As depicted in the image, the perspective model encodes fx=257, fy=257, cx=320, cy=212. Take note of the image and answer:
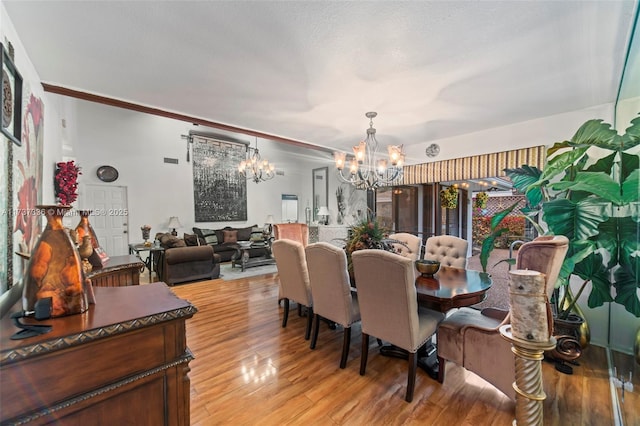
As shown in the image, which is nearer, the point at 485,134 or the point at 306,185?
the point at 485,134

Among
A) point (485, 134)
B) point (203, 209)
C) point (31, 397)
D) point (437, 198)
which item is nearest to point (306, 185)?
point (203, 209)

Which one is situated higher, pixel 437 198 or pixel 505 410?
pixel 437 198

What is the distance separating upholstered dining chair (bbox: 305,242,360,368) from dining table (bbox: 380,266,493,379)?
531 millimetres

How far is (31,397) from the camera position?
27.4 inches

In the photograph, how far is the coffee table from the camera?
19.6 feet

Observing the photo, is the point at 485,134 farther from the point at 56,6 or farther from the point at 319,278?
the point at 56,6

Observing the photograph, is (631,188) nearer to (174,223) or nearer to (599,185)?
(599,185)

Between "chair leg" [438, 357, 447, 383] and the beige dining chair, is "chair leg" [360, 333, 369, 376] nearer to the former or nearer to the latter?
"chair leg" [438, 357, 447, 383]

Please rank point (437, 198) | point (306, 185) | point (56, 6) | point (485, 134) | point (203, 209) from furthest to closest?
point (306, 185), point (203, 209), point (437, 198), point (485, 134), point (56, 6)

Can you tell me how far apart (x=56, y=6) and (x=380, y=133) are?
3617 millimetres

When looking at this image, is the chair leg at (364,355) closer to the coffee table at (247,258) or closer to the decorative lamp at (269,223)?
the coffee table at (247,258)

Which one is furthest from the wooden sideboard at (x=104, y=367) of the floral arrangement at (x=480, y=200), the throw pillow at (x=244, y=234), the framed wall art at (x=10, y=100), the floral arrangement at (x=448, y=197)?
the floral arrangement at (x=480, y=200)

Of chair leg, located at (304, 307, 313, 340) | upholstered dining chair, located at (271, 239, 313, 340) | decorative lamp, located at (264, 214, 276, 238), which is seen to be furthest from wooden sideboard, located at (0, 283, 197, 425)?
decorative lamp, located at (264, 214, 276, 238)

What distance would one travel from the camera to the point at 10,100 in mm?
1368
